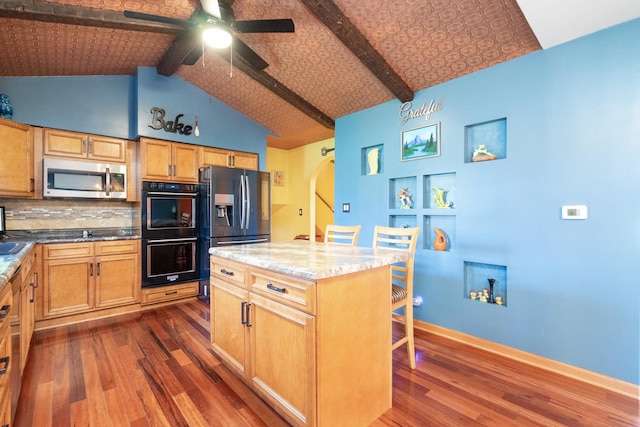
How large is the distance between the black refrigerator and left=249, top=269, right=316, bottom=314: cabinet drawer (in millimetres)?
2208

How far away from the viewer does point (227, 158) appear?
4.20 meters

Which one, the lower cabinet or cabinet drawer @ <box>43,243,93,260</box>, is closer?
the lower cabinet

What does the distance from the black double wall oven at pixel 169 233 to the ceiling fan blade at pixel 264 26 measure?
7.12 ft

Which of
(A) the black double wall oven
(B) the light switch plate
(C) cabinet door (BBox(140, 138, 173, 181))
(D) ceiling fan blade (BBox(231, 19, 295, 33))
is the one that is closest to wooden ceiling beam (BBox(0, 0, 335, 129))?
(D) ceiling fan blade (BBox(231, 19, 295, 33))

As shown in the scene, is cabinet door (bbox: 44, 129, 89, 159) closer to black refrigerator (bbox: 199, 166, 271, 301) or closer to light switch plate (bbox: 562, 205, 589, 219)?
black refrigerator (bbox: 199, 166, 271, 301)

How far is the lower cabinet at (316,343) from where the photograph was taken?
4.30ft

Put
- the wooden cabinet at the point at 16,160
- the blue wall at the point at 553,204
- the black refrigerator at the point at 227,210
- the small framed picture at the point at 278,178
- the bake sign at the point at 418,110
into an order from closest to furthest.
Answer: the blue wall at the point at 553,204, the wooden cabinet at the point at 16,160, the bake sign at the point at 418,110, the black refrigerator at the point at 227,210, the small framed picture at the point at 278,178

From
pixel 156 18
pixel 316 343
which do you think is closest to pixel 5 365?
pixel 316 343

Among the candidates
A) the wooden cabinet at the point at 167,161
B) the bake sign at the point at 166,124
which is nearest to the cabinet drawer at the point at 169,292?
the wooden cabinet at the point at 167,161

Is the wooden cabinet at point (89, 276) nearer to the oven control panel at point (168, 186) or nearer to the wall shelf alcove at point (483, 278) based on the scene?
the oven control panel at point (168, 186)

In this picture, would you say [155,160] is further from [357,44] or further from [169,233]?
[357,44]

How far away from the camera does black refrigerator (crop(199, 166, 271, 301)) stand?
12.0ft

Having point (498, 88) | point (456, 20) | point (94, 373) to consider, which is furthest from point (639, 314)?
point (94, 373)

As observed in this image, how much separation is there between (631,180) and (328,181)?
562 centimetres
